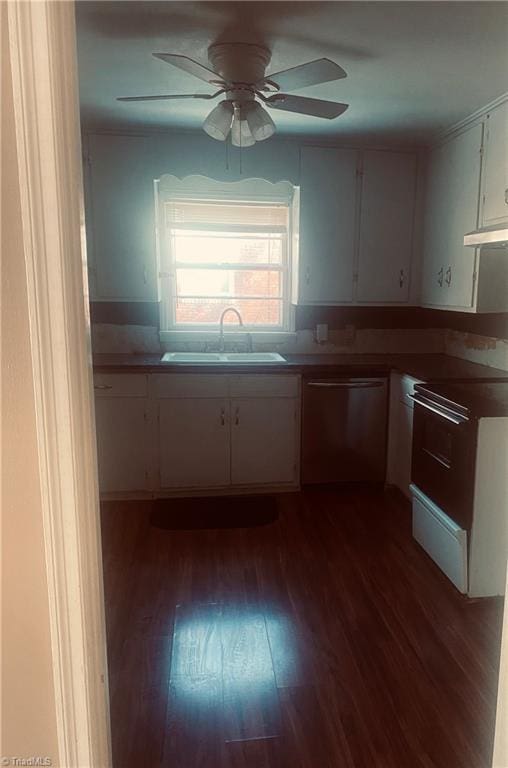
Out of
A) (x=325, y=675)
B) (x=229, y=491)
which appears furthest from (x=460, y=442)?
(x=229, y=491)

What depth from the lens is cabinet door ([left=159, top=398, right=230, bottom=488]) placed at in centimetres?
325

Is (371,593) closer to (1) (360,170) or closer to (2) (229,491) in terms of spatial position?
(2) (229,491)

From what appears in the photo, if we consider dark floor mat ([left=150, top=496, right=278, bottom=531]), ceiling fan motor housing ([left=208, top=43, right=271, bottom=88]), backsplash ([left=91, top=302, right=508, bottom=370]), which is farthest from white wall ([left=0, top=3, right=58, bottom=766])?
backsplash ([left=91, top=302, right=508, bottom=370])

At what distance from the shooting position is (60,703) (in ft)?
2.99

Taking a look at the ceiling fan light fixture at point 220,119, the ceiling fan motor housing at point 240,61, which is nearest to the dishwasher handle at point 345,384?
the ceiling fan light fixture at point 220,119

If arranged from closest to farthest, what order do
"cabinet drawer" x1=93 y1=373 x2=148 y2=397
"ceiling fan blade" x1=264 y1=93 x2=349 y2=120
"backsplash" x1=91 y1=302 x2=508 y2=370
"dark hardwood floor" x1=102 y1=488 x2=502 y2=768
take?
"dark hardwood floor" x1=102 y1=488 x2=502 y2=768 → "ceiling fan blade" x1=264 y1=93 x2=349 y2=120 → "cabinet drawer" x1=93 y1=373 x2=148 y2=397 → "backsplash" x1=91 y1=302 x2=508 y2=370

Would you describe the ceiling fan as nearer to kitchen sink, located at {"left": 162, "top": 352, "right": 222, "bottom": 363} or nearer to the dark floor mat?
kitchen sink, located at {"left": 162, "top": 352, "right": 222, "bottom": 363}

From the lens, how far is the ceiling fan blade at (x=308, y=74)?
6.04ft

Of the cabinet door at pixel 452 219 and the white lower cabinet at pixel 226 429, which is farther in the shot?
the white lower cabinet at pixel 226 429

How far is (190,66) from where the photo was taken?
6.23ft

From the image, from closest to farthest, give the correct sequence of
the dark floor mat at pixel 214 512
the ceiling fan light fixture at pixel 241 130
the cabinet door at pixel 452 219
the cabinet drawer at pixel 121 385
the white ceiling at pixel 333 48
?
the white ceiling at pixel 333 48
the ceiling fan light fixture at pixel 241 130
the cabinet door at pixel 452 219
the dark floor mat at pixel 214 512
the cabinet drawer at pixel 121 385

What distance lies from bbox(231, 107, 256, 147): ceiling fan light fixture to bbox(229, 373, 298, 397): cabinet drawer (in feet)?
4.69

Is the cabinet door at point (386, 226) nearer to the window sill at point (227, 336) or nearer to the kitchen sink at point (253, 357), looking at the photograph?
the window sill at point (227, 336)

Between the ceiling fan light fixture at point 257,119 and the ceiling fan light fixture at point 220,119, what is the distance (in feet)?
0.25
